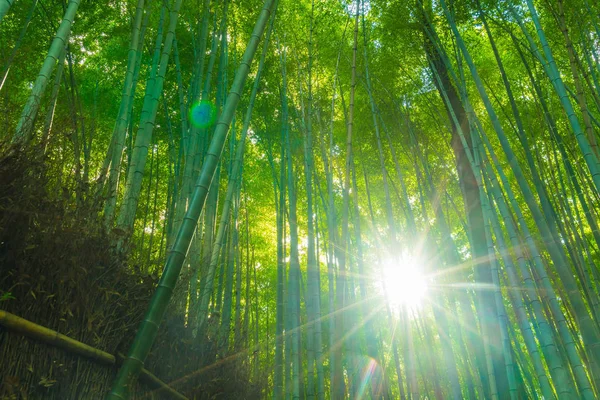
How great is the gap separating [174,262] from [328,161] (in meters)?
3.64

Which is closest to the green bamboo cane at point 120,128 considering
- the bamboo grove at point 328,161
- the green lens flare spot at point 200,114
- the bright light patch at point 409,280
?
Result: the bamboo grove at point 328,161

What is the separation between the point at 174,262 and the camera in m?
1.61

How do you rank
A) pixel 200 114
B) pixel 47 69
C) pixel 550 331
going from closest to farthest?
pixel 47 69, pixel 550 331, pixel 200 114

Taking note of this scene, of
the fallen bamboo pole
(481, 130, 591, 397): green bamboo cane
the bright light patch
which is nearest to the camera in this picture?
the fallen bamboo pole

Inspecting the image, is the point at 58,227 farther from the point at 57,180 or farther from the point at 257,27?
the point at 257,27

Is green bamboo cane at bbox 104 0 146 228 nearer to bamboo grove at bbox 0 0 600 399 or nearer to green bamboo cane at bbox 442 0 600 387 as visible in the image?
bamboo grove at bbox 0 0 600 399

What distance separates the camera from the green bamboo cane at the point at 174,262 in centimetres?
145

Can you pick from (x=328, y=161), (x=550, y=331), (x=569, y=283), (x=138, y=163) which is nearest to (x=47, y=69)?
(x=138, y=163)

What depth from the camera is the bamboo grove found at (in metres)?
2.27

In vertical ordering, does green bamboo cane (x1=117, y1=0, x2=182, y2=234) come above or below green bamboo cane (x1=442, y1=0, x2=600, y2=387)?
above

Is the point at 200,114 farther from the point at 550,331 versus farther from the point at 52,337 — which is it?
the point at 550,331

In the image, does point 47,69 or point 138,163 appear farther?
point 138,163

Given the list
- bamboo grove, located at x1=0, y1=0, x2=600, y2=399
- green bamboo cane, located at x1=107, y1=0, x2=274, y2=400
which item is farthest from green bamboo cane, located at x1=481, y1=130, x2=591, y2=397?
green bamboo cane, located at x1=107, y1=0, x2=274, y2=400

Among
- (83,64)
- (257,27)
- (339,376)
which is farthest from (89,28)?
(339,376)
